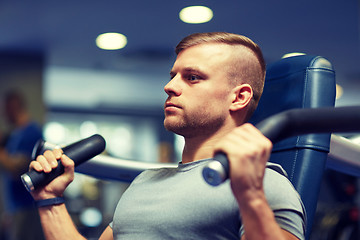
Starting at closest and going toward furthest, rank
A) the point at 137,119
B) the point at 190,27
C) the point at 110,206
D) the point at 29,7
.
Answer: the point at 29,7 < the point at 190,27 < the point at 110,206 < the point at 137,119

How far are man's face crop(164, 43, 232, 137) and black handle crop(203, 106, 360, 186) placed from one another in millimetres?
385

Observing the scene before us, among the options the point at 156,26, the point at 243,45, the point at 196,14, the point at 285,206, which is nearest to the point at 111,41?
the point at 156,26

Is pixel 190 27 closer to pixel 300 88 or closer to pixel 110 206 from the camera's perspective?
pixel 300 88

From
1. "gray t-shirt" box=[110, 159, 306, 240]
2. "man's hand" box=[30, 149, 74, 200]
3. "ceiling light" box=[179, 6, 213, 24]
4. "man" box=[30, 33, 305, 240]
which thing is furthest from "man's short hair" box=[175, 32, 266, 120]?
"ceiling light" box=[179, 6, 213, 24]

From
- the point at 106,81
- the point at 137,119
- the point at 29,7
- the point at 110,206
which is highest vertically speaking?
the point at 29,7

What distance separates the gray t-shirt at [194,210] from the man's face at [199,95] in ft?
0.34

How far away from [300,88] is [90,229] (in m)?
5.05

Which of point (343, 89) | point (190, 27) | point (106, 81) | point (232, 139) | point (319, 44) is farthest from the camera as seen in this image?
point (343, 89)

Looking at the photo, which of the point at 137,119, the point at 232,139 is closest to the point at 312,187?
the point at 232,139

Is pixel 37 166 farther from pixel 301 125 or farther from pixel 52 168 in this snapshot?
pixel 301 125

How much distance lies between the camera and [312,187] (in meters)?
1.09

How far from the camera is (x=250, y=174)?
651 mm

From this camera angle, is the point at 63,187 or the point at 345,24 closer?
the point at 63,187

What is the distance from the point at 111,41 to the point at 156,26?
2.17 ft
